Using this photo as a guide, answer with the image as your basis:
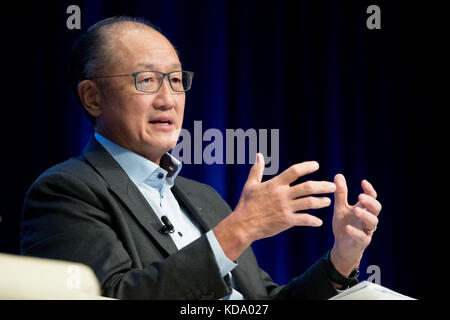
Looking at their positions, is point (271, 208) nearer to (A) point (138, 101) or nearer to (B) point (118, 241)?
(B) point (118, 241)

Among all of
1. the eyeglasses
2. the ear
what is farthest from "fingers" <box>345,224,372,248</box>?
the ear

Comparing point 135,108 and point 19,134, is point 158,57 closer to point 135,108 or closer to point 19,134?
point 135,108

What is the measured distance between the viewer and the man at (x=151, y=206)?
139 cm

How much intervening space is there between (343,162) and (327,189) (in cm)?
213

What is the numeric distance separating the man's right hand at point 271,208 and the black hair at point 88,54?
81 cm

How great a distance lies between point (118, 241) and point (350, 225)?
69 cm

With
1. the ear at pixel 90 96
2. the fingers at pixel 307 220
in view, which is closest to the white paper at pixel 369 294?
the fingers at pixel 307 220

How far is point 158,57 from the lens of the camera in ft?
6.18

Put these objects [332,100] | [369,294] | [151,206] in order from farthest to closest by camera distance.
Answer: [332,100], [151,206], [369,294]

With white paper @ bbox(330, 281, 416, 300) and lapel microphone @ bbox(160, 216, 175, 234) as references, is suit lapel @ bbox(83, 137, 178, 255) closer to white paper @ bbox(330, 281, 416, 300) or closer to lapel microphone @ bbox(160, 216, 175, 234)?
lapel microphone @ bbox(160, 216, 175, 234)

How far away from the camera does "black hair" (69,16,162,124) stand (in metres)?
1.91

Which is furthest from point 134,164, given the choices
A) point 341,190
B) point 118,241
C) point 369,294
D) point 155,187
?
point 369,294

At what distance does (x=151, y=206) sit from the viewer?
5.77 feet
